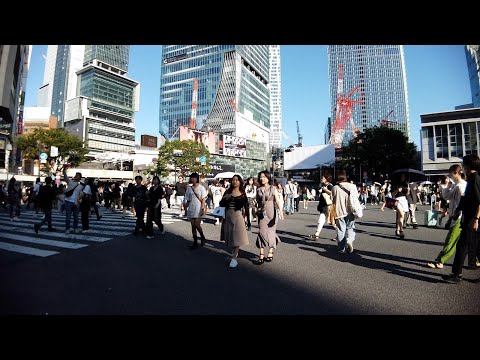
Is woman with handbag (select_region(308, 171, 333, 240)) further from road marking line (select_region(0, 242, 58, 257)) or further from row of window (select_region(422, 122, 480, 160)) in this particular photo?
row of window (select_region(422, 122, 480, 160))

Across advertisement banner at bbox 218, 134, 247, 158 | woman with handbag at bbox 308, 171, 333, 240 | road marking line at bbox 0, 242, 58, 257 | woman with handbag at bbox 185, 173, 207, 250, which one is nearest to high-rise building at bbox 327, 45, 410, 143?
advertisement banner at bbox 218, 134, 247, 158

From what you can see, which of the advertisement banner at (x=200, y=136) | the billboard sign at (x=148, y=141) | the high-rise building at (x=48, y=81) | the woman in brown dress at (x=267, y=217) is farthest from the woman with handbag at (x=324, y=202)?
the high-rise building at (x=48, y=81)

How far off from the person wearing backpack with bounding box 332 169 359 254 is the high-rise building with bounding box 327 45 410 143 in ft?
479

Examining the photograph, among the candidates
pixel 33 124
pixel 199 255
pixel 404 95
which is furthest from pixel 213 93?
pixel 199 255

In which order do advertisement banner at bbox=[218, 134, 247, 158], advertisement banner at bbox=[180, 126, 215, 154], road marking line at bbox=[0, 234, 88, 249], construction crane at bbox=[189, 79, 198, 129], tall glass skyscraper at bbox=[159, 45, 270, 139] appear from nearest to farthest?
road marking line at bbox=[0, 234, 88, 249] < advertisement banner at bbox=[180, 126, 215, 154] < advertisement banner at bbox=[218, 134, 247, 158] < tall glass skyscraper at bbox=[159, 45, 270, 139] < construction crane at bbox=[189, 79, 198, 129]

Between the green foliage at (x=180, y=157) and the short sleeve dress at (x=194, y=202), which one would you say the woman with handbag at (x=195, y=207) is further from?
the green foliage at (x=180, y=157)

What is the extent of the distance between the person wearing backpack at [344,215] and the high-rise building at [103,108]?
82141 millimetres

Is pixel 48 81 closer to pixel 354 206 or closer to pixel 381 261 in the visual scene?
pixel 354 206

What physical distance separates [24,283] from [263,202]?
425cm

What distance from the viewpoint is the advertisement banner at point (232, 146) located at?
84.8 meters

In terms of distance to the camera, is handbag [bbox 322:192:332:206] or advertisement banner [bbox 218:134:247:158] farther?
advertisement banner [bbox 218:134:247:158]

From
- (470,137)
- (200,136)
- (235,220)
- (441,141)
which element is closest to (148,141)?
(200,136)

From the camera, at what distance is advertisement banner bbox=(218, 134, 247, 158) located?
8481 centimetres

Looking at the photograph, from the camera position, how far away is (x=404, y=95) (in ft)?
479
